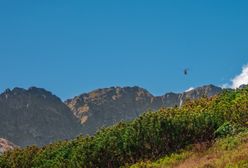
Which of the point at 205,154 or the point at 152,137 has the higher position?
the point at 152,137

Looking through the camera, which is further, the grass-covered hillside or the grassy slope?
the grass-covered hillside

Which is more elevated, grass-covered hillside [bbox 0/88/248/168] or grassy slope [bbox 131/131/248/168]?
grass-covered hillside [bbox 0/88/248/168]

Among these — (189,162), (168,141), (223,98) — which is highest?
(223,98)

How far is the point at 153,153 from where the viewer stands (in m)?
43.5

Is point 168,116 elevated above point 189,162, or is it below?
above

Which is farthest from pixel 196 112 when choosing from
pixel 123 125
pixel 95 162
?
pixel 95 162

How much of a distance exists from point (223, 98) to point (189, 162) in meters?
22.1

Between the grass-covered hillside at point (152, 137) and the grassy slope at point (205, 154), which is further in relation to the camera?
the grass-covered hillside at point (152, 137)

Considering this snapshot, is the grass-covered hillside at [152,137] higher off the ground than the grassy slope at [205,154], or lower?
higher

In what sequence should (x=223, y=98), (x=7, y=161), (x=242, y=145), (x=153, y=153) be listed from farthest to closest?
(x=223, y=98) < (x=7, y=161) < (x=153, y=153) < (x=242, y=145)

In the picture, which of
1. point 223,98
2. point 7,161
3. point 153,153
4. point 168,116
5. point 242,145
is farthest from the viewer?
point 223,98

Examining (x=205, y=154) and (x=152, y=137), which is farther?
(x=152, y=137)

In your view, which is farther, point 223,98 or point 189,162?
point 223,98

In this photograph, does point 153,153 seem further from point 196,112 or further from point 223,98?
point 223,98
